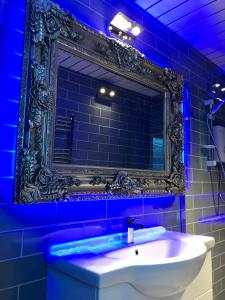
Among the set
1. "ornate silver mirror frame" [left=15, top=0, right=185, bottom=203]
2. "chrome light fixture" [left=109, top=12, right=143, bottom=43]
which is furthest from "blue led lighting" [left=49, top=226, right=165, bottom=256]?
"chrome light fixture" [left=109, top=12, right=143, bottom=43]

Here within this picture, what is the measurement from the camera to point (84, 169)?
3.93 ft

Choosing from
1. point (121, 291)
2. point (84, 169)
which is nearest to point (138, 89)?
point (84, 169)

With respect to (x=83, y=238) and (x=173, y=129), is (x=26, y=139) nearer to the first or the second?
(x=83, y=238)

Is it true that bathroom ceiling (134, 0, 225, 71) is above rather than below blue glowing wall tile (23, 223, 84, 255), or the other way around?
above

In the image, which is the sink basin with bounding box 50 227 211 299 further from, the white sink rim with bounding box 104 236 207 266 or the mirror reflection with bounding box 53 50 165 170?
the mirror reflection with bounding box 53 50 165 170

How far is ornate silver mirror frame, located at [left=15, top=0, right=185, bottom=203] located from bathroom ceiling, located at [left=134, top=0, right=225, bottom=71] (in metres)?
0.40

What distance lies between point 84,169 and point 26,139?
315 millimetres

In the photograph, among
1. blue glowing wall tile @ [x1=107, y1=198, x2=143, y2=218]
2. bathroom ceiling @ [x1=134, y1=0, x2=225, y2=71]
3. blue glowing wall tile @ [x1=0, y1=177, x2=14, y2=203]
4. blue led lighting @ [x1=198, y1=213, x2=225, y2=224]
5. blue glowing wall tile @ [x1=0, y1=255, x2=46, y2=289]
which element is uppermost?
A: bathroom ceiling @ [x1=134, y1=0, x2=225, y2=71]

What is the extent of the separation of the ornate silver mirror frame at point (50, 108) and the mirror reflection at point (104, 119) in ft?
0.17

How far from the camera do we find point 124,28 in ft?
4.82

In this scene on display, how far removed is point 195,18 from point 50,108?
126 centimetres

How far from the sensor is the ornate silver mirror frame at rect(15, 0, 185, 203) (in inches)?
39.4

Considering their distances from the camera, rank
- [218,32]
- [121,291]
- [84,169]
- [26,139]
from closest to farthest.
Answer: [121,291], [26,139], [84,169], [218,32]

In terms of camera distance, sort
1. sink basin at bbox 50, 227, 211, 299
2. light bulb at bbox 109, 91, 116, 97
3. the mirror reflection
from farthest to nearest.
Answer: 1. light bulb at bbox 109, 91, 116, 97
2. the mirror reflection
3. sink basin at bbox 50, 227, 211, 299
